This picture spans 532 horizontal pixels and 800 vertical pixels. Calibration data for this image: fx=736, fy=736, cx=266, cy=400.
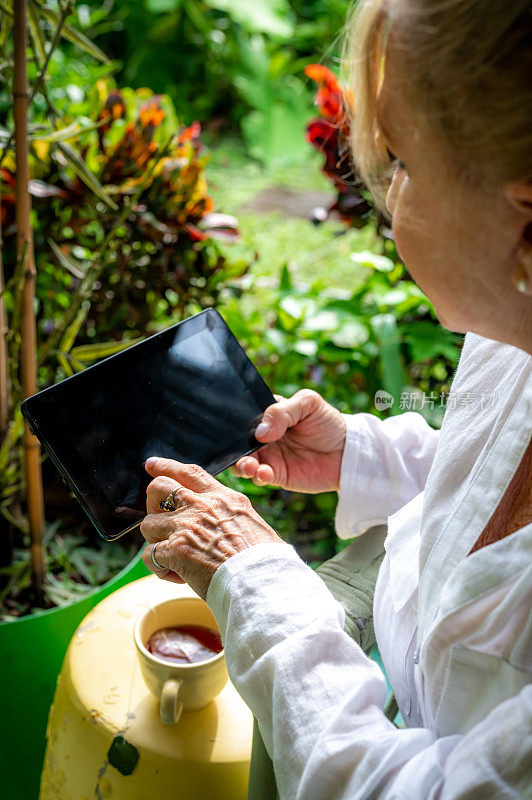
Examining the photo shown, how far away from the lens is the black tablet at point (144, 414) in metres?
0.80

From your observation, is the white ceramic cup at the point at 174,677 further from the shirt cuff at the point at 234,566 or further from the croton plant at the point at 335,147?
the croton plant at the point at 335,147

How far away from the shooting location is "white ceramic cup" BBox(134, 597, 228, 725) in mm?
747

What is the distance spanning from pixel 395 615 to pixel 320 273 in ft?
7.40

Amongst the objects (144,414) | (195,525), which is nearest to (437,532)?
(195,525)

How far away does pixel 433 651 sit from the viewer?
0.64m

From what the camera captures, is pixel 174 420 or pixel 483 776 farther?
pixel 174 420

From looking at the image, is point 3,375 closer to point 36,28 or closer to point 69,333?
point 69,333

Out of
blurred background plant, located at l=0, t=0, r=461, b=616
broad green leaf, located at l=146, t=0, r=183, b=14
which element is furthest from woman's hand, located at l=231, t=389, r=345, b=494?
broad green leaf, located at l=146, t=0, r=183, b=14

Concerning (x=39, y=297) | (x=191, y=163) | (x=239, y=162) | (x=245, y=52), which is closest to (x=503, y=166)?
(x=191, y=163)

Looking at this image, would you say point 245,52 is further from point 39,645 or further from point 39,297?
point 39,645

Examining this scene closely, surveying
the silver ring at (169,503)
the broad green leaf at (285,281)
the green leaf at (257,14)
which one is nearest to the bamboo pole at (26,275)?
the silver ring at (169,503)

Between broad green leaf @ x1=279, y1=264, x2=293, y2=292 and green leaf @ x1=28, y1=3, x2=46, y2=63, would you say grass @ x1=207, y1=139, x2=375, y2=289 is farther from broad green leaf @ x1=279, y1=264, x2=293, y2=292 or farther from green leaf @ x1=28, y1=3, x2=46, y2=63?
green leaf @ x1=28, y1=3, x2=46, y2=63

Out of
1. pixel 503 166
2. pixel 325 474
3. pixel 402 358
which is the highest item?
pixel 503 166

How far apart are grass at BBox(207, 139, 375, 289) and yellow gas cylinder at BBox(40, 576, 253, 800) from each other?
5.94 ft
